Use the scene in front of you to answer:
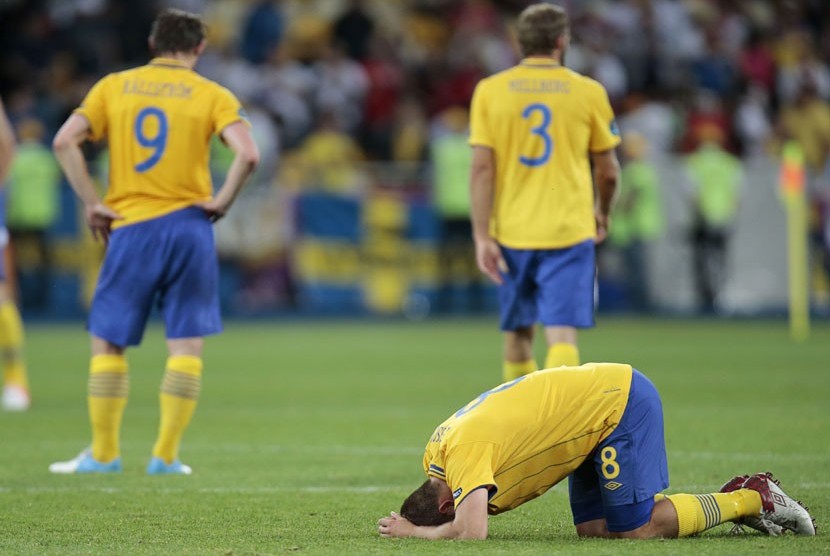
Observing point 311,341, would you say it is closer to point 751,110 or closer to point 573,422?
point 751,110

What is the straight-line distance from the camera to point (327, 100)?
2216cm

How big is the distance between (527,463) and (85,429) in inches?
199

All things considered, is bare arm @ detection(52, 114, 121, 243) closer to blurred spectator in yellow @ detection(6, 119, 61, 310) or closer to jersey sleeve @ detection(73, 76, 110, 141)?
jersey sleeve @ detection(73, 76, 110, 141)

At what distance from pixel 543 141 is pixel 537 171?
0.50 feet

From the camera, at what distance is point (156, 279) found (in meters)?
7.87

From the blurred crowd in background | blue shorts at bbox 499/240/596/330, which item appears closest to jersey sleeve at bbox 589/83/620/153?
blue shorts at bbox 499/240/596/330

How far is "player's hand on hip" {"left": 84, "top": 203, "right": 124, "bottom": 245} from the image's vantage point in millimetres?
7812

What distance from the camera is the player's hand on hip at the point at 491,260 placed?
7977 mm

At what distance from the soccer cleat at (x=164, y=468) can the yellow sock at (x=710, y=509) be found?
2.96 meters

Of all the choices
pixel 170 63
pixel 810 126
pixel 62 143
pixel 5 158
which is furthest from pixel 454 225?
pixel 5 158

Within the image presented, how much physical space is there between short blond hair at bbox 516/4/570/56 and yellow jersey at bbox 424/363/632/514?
100 inches

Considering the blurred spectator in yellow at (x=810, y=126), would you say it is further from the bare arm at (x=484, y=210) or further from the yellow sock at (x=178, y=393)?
the yellow sock at (x=178, y=393)

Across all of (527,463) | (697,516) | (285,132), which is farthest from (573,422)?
(285,132)

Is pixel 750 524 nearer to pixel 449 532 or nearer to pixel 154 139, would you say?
pixel 449 532
